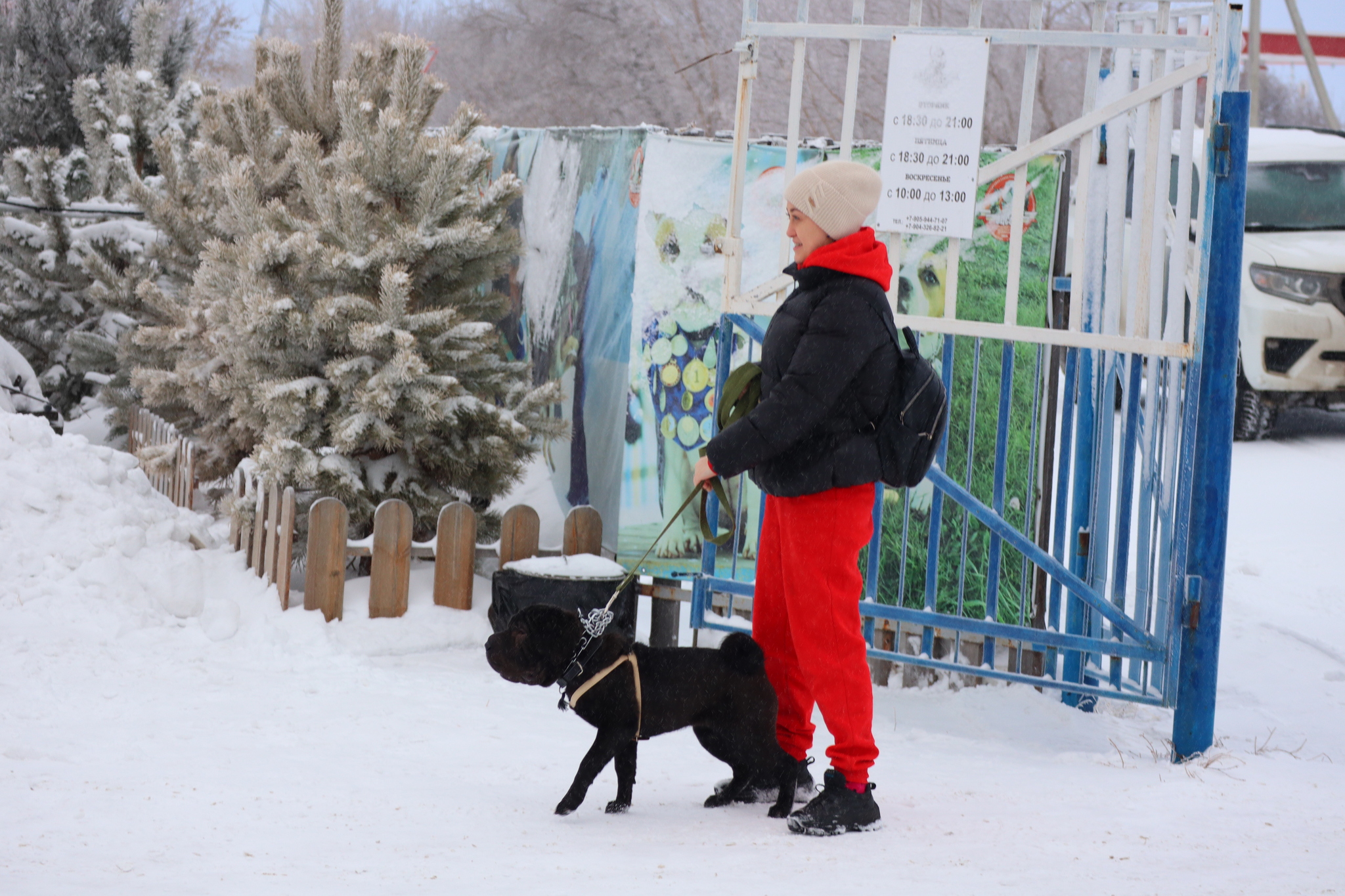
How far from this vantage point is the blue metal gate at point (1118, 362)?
4.25m

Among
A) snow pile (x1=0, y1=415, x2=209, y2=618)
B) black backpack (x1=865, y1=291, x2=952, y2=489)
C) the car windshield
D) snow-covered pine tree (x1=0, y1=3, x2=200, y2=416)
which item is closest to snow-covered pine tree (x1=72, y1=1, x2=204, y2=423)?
snow-covered pine tree (x1=0, y1=3, x2=200, y2=416)

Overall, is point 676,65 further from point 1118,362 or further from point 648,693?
point 648,693

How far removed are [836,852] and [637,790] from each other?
894 millimetres

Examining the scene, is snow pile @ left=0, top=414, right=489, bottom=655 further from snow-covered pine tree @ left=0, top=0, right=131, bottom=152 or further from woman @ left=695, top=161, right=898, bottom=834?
snow-covered pine tree @ left=0, top=0, right=131, bottom=152

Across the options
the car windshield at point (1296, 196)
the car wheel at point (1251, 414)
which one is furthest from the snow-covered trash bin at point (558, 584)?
the car windshield at point (1296, 196)

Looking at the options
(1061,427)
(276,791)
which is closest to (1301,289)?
(1061,427)

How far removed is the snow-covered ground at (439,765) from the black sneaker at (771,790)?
63mm

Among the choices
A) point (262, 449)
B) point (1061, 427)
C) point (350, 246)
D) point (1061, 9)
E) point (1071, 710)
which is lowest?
point (1071, 710)

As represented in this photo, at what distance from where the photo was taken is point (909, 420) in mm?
3234

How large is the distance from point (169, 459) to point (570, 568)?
8.47 ft

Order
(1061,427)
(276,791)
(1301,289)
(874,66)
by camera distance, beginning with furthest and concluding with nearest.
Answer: (874,66) < (1301,289) < (1061,427) < (276,791)

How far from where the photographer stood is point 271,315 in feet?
18.4

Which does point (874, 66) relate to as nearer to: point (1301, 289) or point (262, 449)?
point (1301, 289)

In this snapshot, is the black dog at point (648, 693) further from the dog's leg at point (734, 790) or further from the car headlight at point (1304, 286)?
the car headlight at point (1304, 286)
